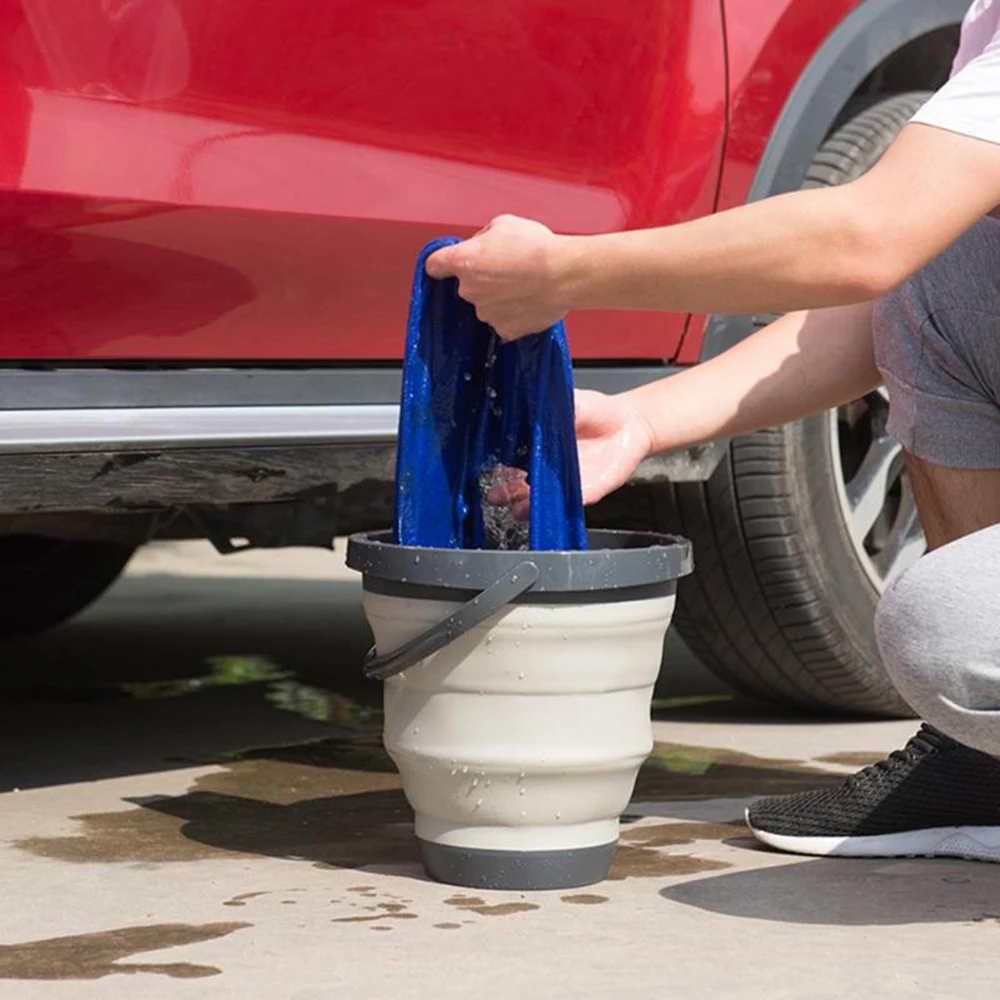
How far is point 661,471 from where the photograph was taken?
3.14 meters

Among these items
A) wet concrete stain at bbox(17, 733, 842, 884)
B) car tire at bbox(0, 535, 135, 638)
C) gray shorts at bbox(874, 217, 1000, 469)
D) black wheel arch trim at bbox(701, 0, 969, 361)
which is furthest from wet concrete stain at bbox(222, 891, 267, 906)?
car tire at bbox(0, 535, 135, 638)

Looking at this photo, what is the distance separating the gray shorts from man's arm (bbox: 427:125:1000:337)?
1.09 feet

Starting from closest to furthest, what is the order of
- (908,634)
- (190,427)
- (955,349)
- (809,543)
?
(908,634), (955,349), (190,427), (809,543)

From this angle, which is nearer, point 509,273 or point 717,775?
point 509,273

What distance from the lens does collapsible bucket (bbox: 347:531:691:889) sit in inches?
92.5

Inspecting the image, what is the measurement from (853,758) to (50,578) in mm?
1637

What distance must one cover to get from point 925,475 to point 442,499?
23.0 inches

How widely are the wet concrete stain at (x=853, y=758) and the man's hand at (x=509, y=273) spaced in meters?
1.10

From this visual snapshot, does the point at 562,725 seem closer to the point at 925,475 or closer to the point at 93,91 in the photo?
the point at 925,475

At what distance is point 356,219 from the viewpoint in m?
2.80

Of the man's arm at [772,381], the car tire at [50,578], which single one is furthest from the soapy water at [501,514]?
the car tire at [50,578]

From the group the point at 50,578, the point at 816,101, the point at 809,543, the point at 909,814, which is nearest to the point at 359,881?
the point at 909,814

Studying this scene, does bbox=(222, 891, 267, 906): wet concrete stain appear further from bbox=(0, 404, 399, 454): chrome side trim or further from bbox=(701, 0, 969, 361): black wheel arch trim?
bbox=(701, 0, 969, 361): black wheel arch trim

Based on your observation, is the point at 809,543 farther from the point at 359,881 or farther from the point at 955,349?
the point at 359,881
